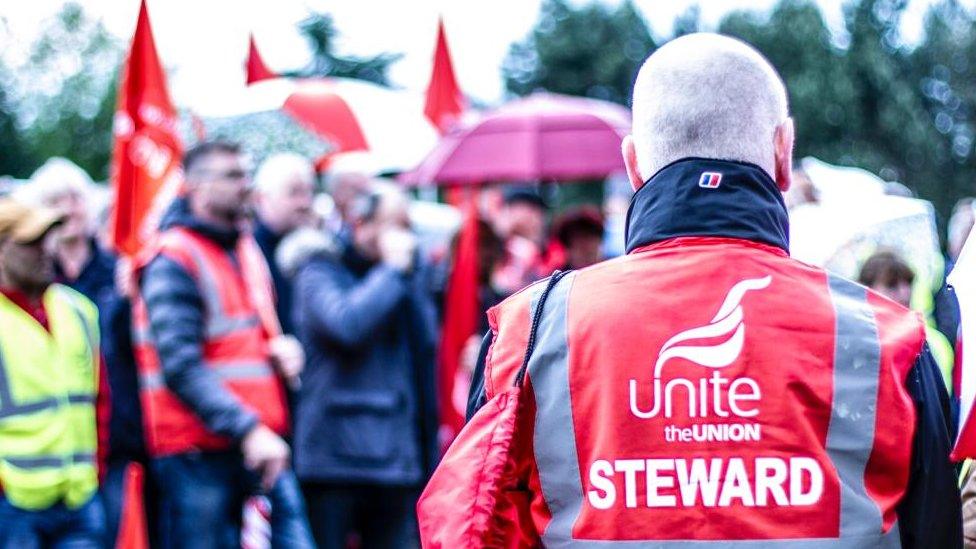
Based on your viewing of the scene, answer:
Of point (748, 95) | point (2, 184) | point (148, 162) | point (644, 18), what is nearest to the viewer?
point (748, 95)

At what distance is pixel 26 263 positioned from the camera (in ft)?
19.9

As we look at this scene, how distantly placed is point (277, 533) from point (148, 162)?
234 cm

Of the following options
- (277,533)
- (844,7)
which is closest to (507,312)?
(277,533)

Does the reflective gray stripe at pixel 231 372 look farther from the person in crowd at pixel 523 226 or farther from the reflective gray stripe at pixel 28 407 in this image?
the person in crowd at pixel 523 226

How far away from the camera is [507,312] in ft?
9.53

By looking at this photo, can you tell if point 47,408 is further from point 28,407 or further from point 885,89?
point 885,89

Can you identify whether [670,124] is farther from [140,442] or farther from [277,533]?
[140,442]

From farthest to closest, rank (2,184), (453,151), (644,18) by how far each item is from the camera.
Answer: (644,18) → (453,151) → (2,184)

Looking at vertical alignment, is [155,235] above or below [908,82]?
above

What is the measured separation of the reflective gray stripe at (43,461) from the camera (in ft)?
19.2

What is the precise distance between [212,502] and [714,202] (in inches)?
158

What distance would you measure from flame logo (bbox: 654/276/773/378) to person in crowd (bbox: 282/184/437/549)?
4342 millimetres

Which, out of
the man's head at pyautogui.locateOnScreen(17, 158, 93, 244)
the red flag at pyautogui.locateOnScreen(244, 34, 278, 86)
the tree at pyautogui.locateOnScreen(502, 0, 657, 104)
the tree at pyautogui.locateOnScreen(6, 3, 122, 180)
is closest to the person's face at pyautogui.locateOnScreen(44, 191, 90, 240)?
the man's head at pyautogui.locateOnScreen(17, 158, 93, 244)

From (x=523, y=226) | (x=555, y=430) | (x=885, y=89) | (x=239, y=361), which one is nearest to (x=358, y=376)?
(x=239, y=361)
